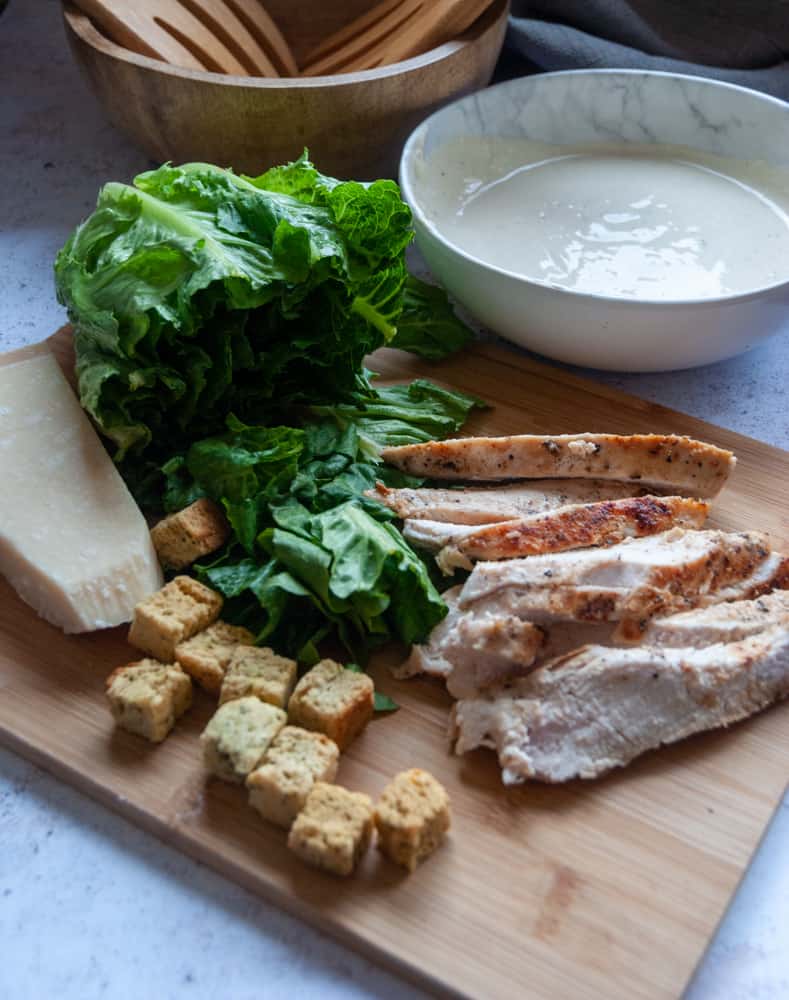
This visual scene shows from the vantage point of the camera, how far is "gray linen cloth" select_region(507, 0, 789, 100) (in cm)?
436

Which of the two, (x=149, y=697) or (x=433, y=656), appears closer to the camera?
(x=149, y=697)

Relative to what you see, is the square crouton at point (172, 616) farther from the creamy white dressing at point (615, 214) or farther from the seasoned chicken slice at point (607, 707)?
the creamy white dressing at point (615, 214)

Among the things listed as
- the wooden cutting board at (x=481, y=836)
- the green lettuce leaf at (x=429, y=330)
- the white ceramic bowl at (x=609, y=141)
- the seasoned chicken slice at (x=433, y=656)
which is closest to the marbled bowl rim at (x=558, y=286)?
the white ceramic bowl at (x=609, y=141)

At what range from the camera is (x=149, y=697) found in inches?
97.1

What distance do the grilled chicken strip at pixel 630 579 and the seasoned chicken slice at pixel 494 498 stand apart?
0.83 ft

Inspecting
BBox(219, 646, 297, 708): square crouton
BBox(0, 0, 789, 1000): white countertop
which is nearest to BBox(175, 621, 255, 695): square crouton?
BBox(219, 646, 297, 708): square crouton

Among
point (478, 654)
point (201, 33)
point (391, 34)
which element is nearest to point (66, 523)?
point (478, 654)

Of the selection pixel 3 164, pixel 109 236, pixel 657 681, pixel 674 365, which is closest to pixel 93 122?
pixel 3 164

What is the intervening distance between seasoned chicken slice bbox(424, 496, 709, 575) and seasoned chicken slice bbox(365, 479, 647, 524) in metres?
0.07

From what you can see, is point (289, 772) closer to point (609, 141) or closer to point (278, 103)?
point (278, 103)

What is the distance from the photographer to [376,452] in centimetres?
316

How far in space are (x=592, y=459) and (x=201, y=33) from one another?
2.22 meters

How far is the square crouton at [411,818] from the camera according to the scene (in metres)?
2.21

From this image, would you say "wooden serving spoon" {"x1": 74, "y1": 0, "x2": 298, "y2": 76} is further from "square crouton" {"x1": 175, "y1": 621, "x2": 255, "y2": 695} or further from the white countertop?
the white countertop
